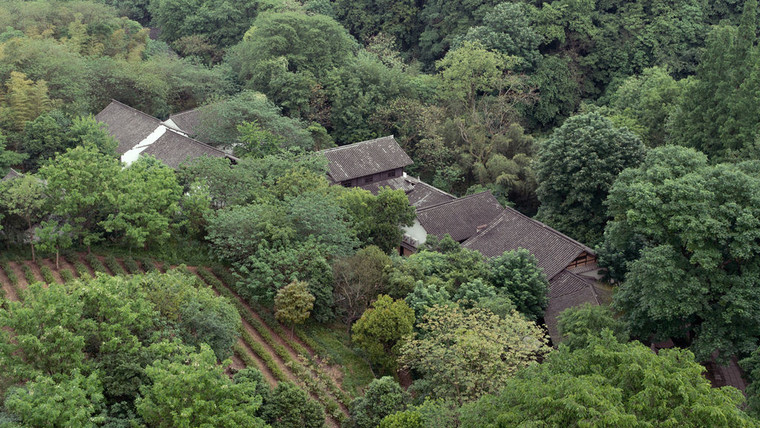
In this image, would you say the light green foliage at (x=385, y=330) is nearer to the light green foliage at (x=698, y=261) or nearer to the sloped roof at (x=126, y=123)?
the light green foliage at (x=698, y=261)

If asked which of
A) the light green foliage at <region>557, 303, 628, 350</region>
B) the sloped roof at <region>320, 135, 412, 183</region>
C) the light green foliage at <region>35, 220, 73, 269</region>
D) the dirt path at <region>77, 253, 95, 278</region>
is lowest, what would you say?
the sloped roof at <region>320, 135, 412, 183</region>

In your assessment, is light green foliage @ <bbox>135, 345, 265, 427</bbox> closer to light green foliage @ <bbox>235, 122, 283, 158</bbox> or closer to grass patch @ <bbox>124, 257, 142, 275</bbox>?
grass patch @ <bbox>124, 257, 142, 275</bbox>

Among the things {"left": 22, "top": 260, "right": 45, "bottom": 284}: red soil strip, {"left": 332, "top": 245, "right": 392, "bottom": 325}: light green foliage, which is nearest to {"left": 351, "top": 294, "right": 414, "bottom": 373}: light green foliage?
{"left": 332, "top": 245, "right": 392, "bottom": 325}: light green foliage

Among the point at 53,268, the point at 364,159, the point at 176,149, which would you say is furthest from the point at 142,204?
the point at 364,159

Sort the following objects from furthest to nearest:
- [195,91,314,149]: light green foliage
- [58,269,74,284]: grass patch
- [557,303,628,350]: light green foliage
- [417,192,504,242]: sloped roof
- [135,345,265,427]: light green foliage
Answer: [195,91,314,149]: light green foliage, [417,192,504,242]: sloped roof, [58,269,74,284]: grass patch, [557,303,628,350]: light green foliage, [135,345,265,427]: light green foliage

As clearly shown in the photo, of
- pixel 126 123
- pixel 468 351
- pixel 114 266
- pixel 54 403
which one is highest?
pixel 54 403

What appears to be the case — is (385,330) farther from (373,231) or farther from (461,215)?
(461,215)

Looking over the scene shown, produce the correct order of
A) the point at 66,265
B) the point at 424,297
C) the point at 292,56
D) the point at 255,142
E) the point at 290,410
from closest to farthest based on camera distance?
the point at 290,410 → the point at 424,297 → the point at 66,265 → the point at 255,142 → the point at 292,56

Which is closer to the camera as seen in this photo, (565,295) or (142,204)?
(142,204)
